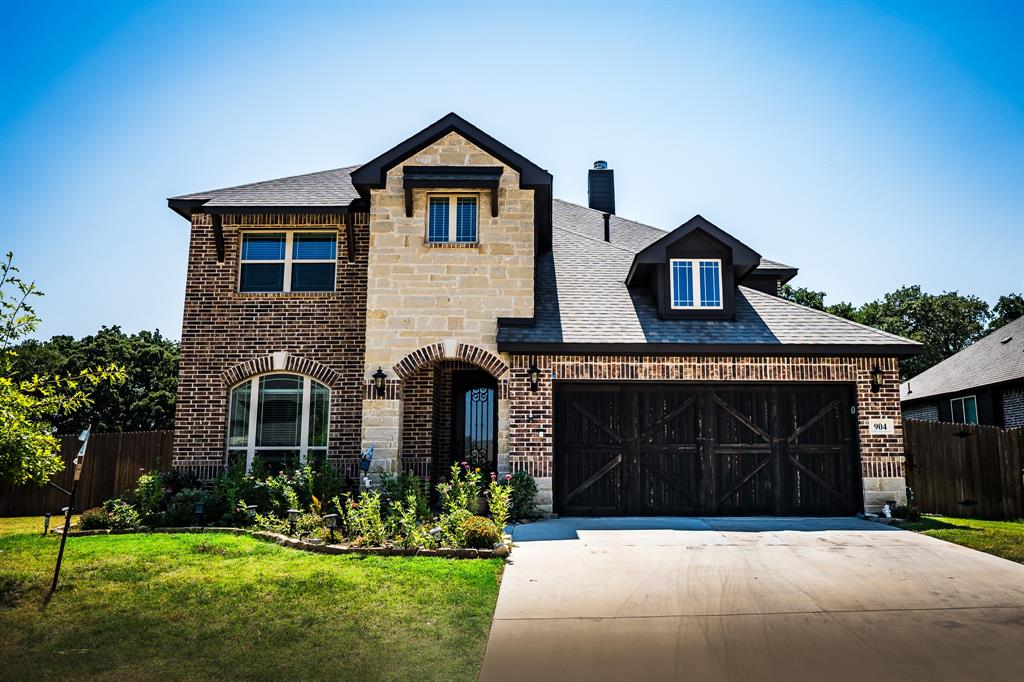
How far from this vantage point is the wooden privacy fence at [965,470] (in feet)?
45.6

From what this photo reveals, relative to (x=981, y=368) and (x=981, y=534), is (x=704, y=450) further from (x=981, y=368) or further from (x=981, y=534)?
(x=981, y=368)

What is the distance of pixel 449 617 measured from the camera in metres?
6.33

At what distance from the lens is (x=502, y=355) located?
12680 millimetres

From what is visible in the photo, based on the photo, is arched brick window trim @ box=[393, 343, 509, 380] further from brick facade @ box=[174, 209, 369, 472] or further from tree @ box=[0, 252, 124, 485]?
tree @ box=[0, 252, 124, 485]

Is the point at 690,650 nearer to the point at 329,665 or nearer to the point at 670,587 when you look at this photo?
the point at 670,587

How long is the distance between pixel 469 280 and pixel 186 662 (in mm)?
8818

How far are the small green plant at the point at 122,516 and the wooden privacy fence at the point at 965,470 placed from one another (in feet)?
46.2

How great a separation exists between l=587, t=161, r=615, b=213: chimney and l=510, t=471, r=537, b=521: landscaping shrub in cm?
1279

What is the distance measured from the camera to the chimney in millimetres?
22438

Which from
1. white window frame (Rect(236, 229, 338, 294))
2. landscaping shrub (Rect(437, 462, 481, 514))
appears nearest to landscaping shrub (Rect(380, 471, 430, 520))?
landscaping shrub (Rect(437, 462, 481, 514))

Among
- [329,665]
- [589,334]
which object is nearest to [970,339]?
[589,334]

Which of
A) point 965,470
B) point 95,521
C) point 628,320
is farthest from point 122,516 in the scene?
point 965,470

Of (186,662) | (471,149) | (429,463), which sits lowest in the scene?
(186,662)

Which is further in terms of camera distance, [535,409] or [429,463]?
[429,463]
